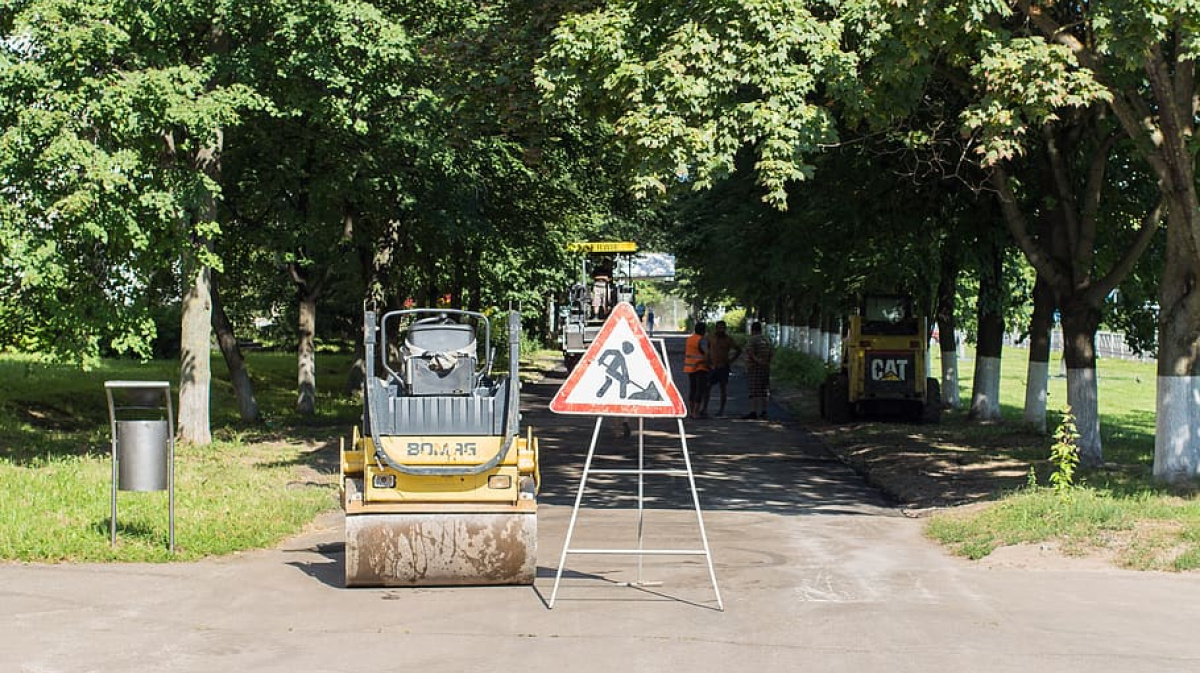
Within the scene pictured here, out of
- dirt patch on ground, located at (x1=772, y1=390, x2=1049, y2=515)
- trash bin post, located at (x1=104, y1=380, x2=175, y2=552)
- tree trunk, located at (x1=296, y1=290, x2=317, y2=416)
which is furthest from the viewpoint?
tree trunk, located at (x1=296, y1=290, x2=317, y2=416)

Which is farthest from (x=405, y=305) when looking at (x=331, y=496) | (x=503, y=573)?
(x=503, y=573)

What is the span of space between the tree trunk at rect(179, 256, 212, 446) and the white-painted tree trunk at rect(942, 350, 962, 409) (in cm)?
1696

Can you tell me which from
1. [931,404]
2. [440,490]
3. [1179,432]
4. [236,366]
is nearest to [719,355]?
[931,404]

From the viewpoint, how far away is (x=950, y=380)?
34.2 m

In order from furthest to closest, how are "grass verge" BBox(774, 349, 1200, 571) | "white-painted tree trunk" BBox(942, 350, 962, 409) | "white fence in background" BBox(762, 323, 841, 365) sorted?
"white fence in background" BBox(762, 323, 841, 365), "white-painted tree trunk" BBox(942, 350, 962, 409), "grass verge" BBox(774, 349, 1200, 571)

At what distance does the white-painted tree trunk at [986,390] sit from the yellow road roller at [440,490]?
1826cm

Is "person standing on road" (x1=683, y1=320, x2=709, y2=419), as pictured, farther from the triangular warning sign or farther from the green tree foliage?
the triangular warning sign

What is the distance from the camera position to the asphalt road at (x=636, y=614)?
8.87m

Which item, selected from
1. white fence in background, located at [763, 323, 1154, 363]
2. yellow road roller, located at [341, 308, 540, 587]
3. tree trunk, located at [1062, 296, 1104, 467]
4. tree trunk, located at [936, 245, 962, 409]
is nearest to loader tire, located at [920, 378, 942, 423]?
tree trunk, located at [936, 245, 962, 409]

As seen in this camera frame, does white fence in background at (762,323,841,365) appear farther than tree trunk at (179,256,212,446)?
Yes

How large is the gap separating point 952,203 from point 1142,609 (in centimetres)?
1527

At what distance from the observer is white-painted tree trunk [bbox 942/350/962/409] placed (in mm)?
33344

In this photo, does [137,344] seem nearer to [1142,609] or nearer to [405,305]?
[1142,609]

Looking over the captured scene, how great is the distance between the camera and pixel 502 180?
97.9 feet
